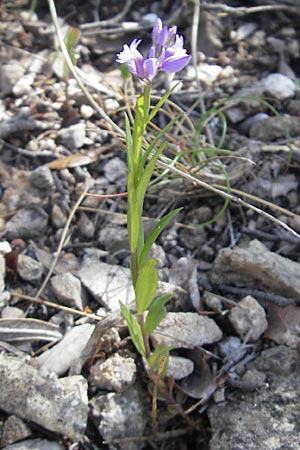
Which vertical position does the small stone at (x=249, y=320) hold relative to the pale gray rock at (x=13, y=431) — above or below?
above

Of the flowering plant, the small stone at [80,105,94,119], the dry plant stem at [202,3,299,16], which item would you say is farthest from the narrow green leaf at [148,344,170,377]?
the dry plant stem at [202,3,299,16]

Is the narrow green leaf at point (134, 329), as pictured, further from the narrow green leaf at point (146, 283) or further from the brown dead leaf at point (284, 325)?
the brown dead leaf at point (284, 325)

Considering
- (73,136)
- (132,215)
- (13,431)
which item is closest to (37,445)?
(13,431)

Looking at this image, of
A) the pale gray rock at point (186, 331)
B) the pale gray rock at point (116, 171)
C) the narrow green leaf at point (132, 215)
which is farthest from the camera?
the pale gray rock at point (116, 171)

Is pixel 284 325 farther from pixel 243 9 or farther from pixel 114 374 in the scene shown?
pixel 243 9

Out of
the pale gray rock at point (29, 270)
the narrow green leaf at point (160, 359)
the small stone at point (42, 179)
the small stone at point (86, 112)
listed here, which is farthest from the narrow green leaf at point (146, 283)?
the small stone at point (86, 112)

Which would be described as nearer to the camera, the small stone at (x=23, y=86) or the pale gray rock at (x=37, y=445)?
the pale gray rock at (x=37, y=445)
